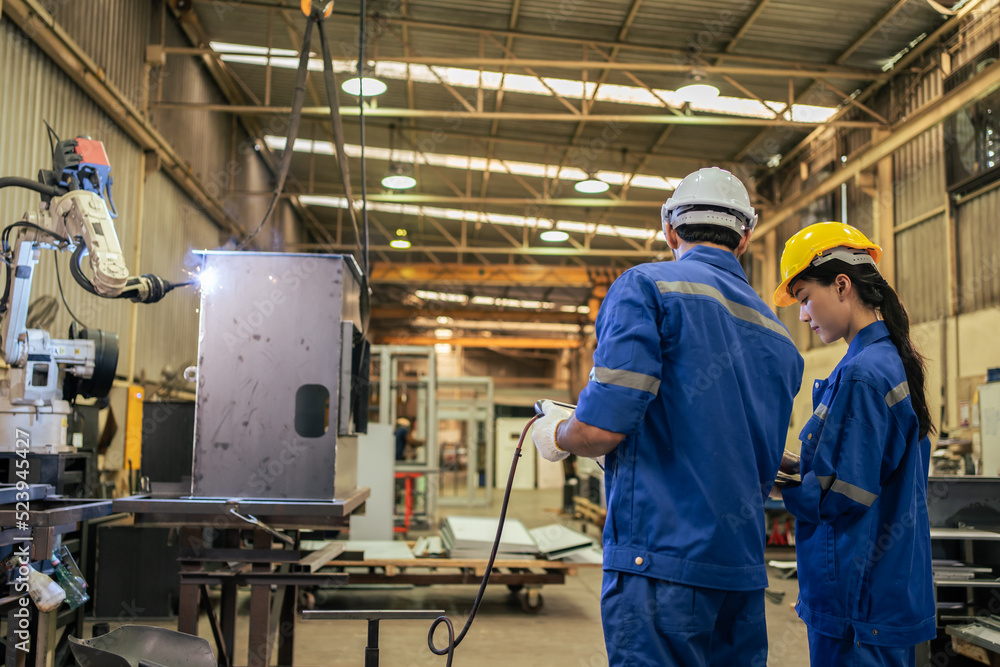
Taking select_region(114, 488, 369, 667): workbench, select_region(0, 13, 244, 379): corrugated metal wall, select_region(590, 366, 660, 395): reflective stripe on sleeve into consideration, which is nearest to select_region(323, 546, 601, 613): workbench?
select_region(114, 488, 369, 667): workbench

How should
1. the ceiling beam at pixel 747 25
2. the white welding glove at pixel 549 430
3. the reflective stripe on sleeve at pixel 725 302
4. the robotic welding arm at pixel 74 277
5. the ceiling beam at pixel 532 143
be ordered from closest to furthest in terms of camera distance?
the reflective stripe on sleeve at pixel 725 302 < the white welding glove at pixel 549 430 < the robotic welding arm at pixel 74 277 < the ceiling beam at pixel 747 25 < the ceiling beam at pixel 532 143

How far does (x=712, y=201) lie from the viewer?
1979 millimetres

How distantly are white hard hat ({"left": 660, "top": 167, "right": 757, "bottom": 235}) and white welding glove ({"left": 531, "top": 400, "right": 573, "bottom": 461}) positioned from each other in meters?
0.58

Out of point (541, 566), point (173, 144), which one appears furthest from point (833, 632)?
point (173, 144)

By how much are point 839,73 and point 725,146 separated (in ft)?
9.89

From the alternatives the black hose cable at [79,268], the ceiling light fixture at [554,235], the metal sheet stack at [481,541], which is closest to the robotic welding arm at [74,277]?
the black hose cable at [79,268]

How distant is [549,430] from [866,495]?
3.04 ft

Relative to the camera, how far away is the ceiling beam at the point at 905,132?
26.1 feet

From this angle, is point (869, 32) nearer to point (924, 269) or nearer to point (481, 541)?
point (924, 269)

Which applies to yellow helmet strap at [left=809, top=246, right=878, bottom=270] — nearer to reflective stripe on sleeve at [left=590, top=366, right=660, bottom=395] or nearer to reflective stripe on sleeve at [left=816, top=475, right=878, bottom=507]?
reflective stripe on sleeve at [left=816, top=475, right=878, bottom=507]

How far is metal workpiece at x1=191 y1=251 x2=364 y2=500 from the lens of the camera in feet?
9.16

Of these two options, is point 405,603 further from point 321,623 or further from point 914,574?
point 914,574

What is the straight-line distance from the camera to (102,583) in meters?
5.79

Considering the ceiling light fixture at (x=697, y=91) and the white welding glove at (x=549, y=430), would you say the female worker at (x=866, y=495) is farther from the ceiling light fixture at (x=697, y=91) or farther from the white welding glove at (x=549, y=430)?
the ceiling light fixture at (x=697, y=91)
